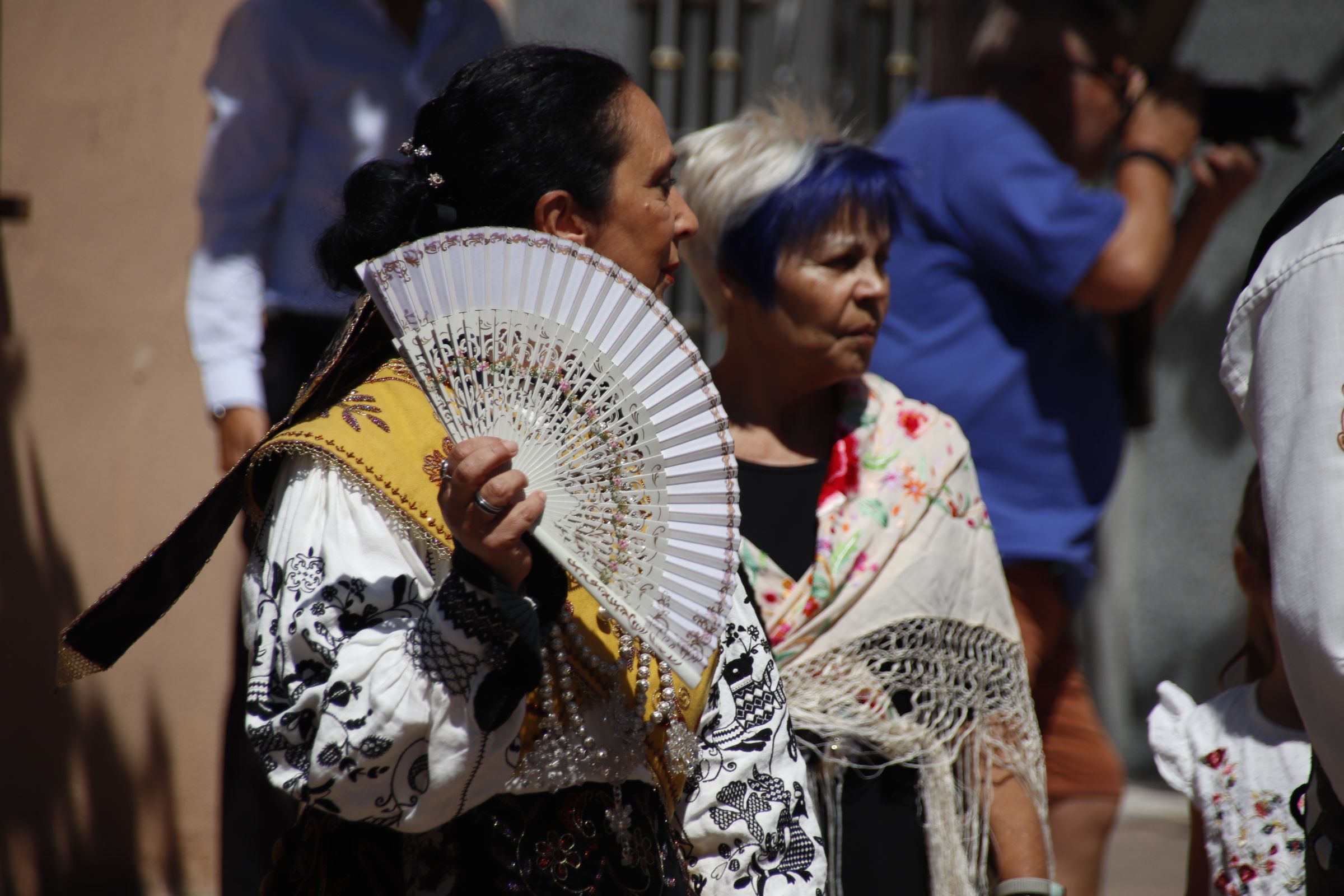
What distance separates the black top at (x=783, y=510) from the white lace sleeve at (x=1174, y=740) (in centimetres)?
64

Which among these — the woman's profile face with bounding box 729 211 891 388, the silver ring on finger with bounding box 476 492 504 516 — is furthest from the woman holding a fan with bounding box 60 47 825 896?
the woman's profile face with bounding box 729 211 891 388

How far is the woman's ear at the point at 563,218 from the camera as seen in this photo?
179cm

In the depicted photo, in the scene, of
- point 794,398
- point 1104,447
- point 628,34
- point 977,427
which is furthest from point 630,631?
point 628,34

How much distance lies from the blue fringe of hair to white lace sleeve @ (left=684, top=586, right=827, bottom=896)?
37.0 inches

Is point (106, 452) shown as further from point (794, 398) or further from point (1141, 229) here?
point (1141, 229)

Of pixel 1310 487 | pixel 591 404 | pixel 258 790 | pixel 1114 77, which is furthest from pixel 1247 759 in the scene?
pixel 258 790

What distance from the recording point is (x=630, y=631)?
1.53 metres

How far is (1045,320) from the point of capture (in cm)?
315

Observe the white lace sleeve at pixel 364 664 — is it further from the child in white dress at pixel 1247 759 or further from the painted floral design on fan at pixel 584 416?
the child in white dress at pixel 1247 759

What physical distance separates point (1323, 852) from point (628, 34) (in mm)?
3754

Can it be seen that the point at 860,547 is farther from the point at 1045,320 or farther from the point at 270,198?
the point at 270,198

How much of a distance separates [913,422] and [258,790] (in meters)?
1.68

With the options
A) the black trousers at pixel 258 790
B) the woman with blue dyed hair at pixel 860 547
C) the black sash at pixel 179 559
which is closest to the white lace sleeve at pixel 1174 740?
the woman with blue dyed hair at pixel 860 547

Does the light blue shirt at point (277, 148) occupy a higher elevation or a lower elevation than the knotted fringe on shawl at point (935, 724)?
higher
